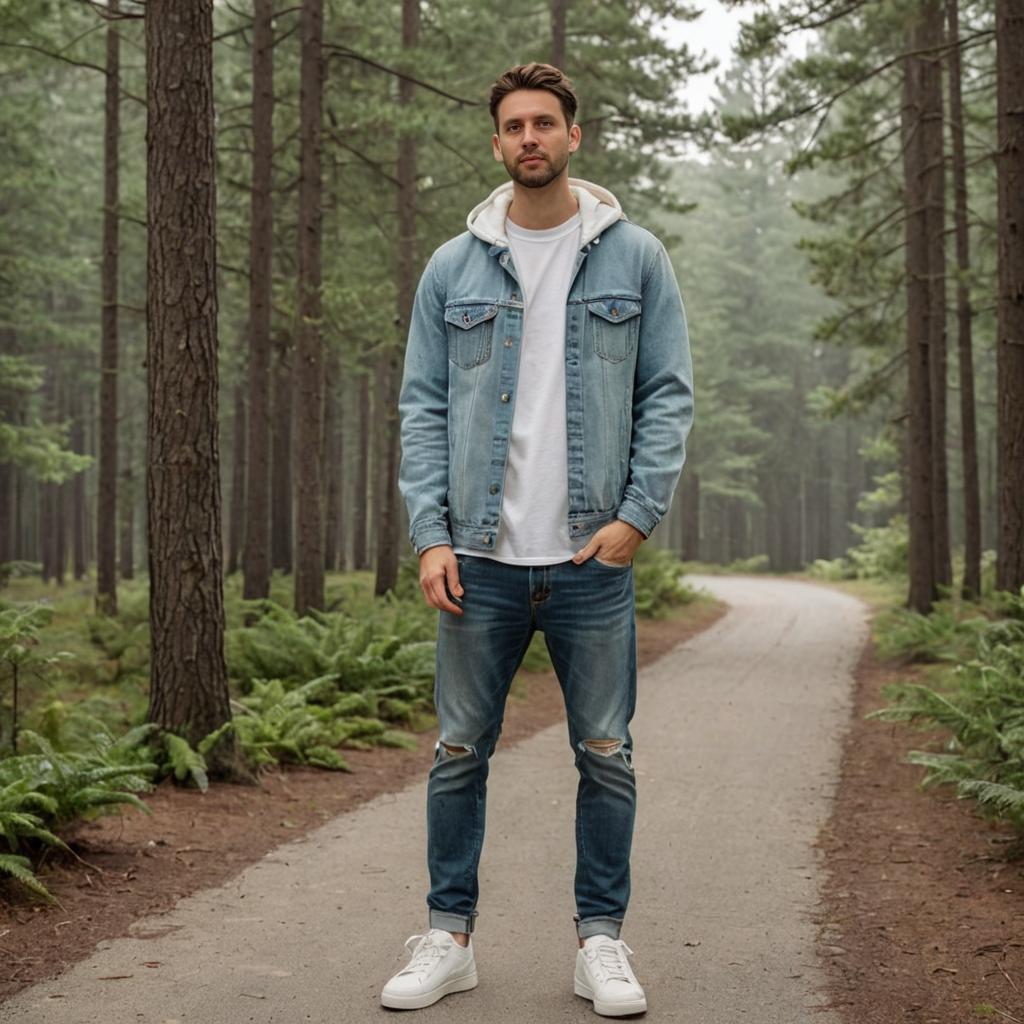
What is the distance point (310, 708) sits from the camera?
9461 millimetres

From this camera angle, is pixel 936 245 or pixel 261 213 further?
pixel 936 245

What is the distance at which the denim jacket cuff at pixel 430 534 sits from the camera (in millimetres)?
3730

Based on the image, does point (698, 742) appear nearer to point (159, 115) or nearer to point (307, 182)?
point (159, 115)

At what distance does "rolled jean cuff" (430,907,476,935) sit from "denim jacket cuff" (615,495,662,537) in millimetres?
1320

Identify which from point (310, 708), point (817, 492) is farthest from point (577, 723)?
point (817, 492)

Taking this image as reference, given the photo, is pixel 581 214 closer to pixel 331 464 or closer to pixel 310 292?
pixel 310 292

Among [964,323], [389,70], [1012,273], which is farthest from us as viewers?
[964,323]

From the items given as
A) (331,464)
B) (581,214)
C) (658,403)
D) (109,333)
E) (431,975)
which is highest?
(109,333)

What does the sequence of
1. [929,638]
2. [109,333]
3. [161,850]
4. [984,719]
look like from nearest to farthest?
[161,850] → [984,719] → [929,638] → [109,333]

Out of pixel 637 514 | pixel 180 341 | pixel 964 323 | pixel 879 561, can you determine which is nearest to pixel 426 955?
pixel 637 514

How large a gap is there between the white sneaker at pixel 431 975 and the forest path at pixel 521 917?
0.04 meters

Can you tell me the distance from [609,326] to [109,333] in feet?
52.7

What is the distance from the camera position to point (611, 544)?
12.0 ft

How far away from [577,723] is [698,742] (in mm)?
6161
